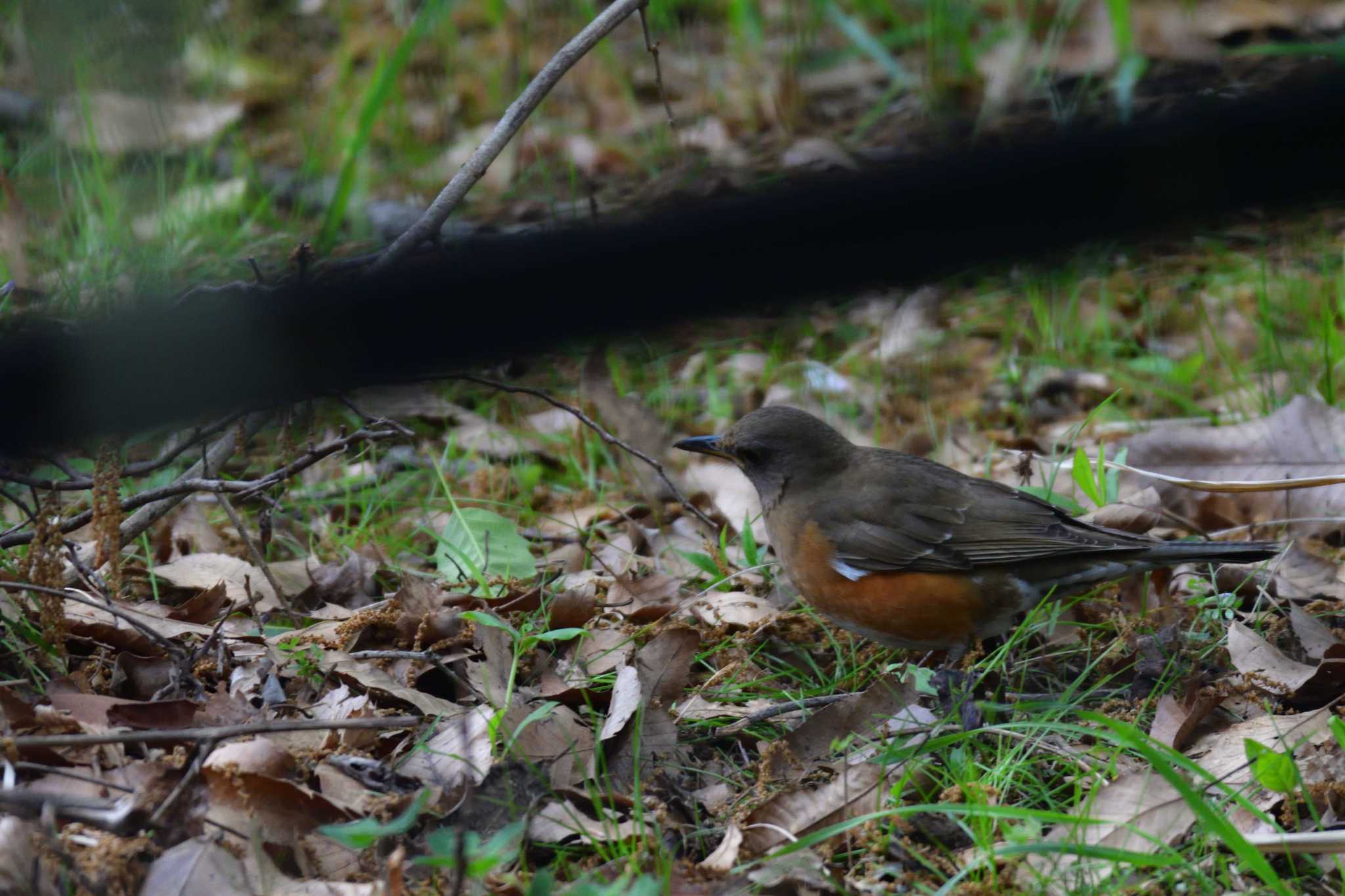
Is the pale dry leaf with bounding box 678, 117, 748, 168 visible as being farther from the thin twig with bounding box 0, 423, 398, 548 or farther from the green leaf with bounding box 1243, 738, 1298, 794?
the green leaf with bounding box 1243, 738, 1298, 794

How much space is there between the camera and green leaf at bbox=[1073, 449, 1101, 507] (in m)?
4.72

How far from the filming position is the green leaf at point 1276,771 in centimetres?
305

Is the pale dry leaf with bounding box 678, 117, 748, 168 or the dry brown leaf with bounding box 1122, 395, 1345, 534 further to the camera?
the pale dry leaf with bounding box 678, 117, 748, 168

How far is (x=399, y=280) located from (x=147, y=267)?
3140 mm

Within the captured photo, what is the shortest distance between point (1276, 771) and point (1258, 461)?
2181mm

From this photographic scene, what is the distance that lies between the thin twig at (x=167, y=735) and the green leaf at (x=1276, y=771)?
6.77ft

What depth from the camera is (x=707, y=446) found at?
16.0ft

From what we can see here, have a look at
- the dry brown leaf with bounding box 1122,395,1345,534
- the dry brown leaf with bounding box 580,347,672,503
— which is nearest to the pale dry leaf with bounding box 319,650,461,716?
the dry brown leaf with bounding box 580,347,672,503

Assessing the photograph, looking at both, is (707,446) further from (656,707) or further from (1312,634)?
(1312,634)

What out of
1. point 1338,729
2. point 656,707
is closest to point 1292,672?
point 1338,729

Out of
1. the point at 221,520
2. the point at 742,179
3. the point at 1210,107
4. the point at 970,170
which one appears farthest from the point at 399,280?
the point at 742,179

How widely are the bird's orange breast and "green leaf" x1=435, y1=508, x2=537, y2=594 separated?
940 mm

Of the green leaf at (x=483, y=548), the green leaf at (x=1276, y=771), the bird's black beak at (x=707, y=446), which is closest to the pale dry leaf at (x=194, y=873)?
the green leaf at (x=483, y=548)

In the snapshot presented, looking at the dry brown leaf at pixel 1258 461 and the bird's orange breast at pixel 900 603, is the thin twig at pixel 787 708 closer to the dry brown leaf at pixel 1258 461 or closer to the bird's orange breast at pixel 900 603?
the bird's orange breast at pixel 900 603
